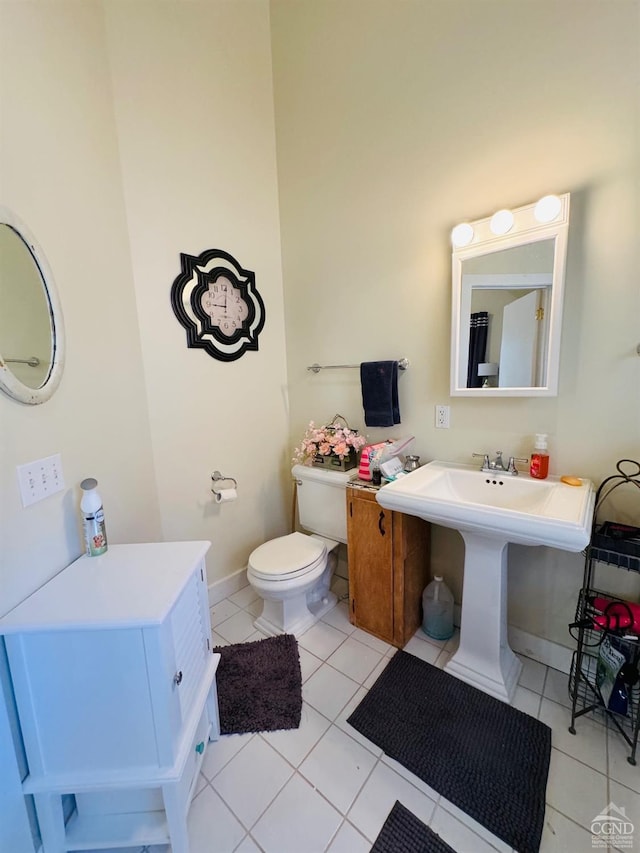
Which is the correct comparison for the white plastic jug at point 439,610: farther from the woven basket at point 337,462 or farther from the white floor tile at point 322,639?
the woven basket at point 337,462

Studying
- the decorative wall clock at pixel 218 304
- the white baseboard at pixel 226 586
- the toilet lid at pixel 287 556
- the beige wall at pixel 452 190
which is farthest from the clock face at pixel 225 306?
the white baseboard at pixel 226 586

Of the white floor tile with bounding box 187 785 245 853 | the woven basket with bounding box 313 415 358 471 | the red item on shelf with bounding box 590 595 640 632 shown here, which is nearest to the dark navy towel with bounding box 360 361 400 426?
the woven basket with bounding box 313 415 358 471

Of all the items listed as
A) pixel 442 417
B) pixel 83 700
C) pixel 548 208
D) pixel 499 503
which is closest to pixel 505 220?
pixel 548 208

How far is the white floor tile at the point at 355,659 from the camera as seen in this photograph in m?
1.54

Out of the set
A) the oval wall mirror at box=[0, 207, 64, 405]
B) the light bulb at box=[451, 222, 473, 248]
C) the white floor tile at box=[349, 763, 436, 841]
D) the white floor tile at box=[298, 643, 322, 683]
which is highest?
the light bulb at box=[451, 222, 473, 248]

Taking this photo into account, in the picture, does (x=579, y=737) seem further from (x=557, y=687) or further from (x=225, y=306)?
(x=225, y=306)

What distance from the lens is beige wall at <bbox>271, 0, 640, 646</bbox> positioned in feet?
3.94

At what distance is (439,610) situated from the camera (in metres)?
1.69

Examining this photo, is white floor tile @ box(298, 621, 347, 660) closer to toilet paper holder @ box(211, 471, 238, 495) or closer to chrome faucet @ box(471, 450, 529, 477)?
toilet paper holder @ box(211, 471, 238, 495)

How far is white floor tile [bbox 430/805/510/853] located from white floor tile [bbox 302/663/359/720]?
0.45 m

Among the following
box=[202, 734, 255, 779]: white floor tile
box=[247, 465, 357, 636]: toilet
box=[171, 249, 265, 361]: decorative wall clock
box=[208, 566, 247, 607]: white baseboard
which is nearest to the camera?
box=[202, 734, 255, 779]: white floor tile

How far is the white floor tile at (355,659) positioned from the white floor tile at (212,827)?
0.64m

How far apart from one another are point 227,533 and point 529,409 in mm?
1758

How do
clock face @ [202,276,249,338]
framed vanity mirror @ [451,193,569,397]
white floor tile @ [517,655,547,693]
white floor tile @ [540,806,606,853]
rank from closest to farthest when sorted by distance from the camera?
white floor tile @ [540,806,606,853] → framed vanity mirror @ [451,193,569,397] → white floor tile @ [517,655,547,693] → clock face @ [202,276,249,338]
